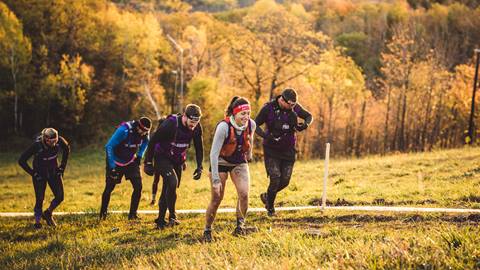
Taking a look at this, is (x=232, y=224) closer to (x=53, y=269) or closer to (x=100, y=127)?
(x=53, y=269)

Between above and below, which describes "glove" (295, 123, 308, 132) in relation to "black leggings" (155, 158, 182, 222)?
above

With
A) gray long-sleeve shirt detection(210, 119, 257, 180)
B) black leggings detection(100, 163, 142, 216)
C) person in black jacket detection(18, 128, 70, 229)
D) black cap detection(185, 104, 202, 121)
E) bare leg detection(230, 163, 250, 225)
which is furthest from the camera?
person in black jacket detection(18, 128, 70, 229)

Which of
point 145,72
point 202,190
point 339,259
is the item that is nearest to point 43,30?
point 145,72

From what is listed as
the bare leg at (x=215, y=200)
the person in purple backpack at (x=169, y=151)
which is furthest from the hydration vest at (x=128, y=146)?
the bare leg at (x=215, y=200)

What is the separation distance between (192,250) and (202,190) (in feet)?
31.9

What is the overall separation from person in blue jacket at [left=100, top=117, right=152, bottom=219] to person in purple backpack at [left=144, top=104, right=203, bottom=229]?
858 millimetres

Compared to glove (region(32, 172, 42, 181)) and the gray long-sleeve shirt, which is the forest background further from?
→ glove (region(32, 172, 42, 181))

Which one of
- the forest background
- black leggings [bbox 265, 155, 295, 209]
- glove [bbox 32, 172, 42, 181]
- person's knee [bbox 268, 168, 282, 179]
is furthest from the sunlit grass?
the forest background

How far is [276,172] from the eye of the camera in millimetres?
8906

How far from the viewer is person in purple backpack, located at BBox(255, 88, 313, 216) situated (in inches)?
348

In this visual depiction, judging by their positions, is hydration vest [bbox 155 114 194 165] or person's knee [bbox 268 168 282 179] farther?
person's knee [bbox 268 168 282 179]

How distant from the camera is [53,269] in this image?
6055 millimetres

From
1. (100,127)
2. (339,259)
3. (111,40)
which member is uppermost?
(111,40)

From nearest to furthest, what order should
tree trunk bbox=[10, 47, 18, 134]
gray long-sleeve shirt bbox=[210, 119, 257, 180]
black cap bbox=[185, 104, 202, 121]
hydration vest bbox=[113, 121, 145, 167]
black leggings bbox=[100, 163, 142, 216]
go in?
gray long-sleeve shirt bbox=[210, 119, 257, 180] < black cap bbox=[185, 104, 202, 121] < hydration vest bbox=[113, 121, 145, 167] < black leggings bbox=[100, 163, 142, 216] < tree trunk bbox=[10, 47, 18, 134]
